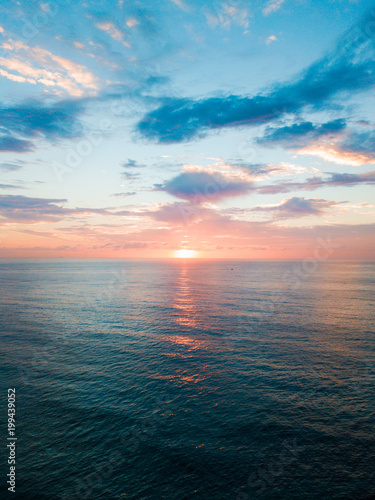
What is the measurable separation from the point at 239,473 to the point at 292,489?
468cm

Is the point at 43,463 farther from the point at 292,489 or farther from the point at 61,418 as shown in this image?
the point at 292,489

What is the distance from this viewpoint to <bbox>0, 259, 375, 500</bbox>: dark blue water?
80.2ft

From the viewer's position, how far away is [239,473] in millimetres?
25312

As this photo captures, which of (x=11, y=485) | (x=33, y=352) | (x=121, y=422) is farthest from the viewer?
(x=33, y=352)

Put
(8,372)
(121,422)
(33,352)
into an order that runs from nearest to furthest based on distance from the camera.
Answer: (121,422) < (8,372) < (33,352)

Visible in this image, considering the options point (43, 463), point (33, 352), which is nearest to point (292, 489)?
point (43, 463)

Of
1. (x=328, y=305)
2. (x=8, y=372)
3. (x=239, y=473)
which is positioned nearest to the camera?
(x=239, y=473)

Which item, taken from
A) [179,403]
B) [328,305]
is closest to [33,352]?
[179,403]

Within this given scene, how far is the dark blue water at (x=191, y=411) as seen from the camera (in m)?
24.5

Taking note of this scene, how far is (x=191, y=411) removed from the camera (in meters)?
34.4

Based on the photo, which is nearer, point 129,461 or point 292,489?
point 292,489

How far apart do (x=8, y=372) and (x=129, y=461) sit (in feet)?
93.2

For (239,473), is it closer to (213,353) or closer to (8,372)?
(213,353)

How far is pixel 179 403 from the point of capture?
36.1 meters
